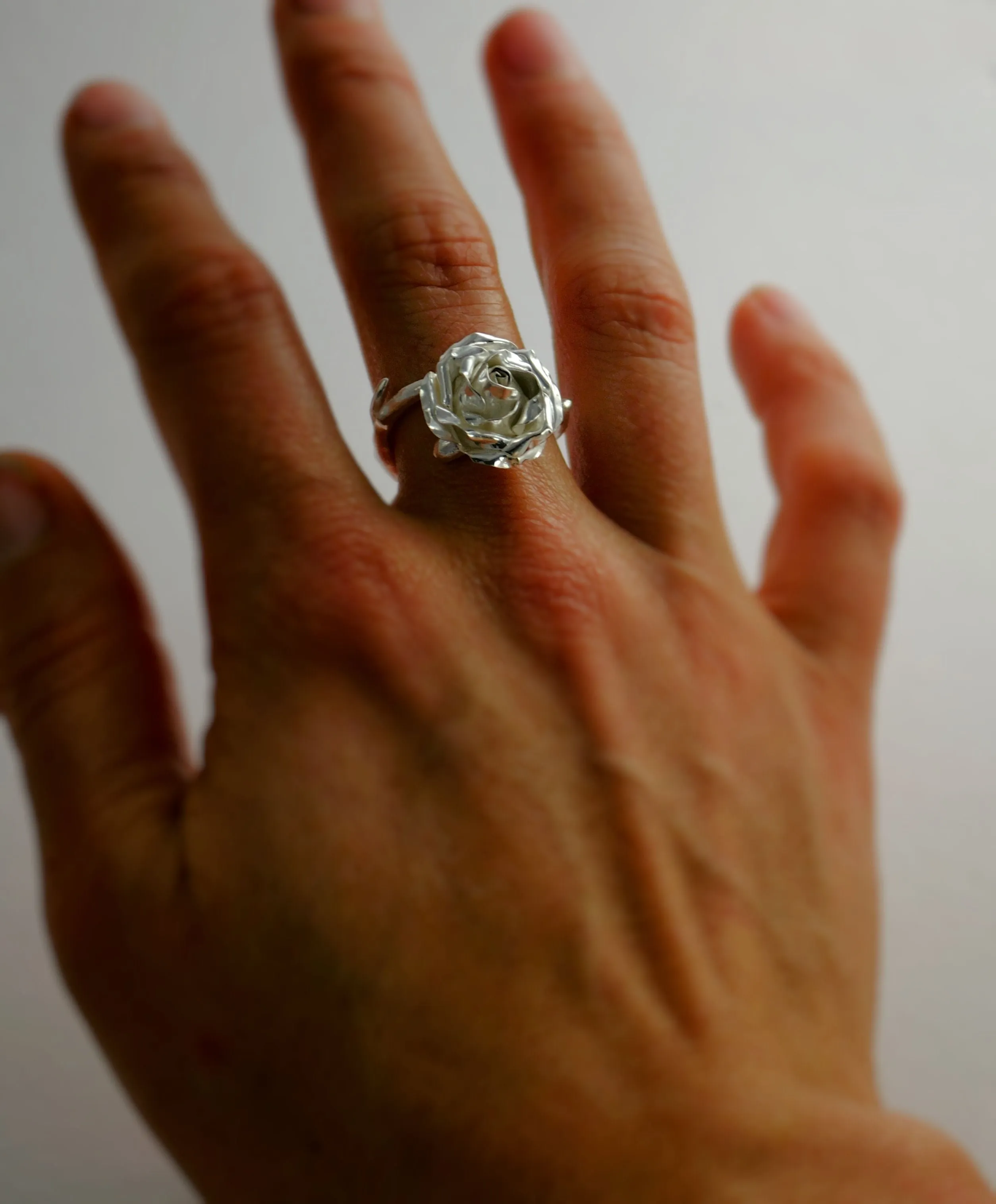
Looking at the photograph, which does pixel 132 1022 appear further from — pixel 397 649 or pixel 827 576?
pixel 827 576

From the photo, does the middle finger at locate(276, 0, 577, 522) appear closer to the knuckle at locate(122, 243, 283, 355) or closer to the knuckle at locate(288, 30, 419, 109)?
the knuckle at locate(288, 30, 419, 109)

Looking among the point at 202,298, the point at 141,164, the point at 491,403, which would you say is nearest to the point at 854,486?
the point at 491,403

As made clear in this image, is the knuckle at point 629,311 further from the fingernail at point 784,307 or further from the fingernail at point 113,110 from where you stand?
the fingernail at point 113,110

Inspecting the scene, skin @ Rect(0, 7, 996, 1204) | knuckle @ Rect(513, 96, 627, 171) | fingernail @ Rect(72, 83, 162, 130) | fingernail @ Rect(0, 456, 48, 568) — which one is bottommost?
skin @ Rect(0, 7, 996, 1204)

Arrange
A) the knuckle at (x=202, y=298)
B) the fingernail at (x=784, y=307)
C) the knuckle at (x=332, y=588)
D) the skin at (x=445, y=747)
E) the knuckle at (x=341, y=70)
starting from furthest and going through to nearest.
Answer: the fingernail at (x=784, y=307) → the knuckle at (x=341, y=70) → the knuckle at (x=202, y=298) → the knuckle at (x=332, y=588) → the skin at (x=445, y=747)

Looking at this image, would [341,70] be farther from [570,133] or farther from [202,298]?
[202,298]

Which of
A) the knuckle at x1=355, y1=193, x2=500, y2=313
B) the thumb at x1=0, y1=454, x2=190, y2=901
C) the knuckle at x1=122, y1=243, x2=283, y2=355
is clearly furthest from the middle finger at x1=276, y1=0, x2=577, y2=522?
the thumb at x1=0, y1=454, x2=190, y2=901

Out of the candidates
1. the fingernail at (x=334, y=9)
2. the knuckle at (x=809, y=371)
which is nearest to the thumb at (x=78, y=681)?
the fingernail at (x=334, y=9)
